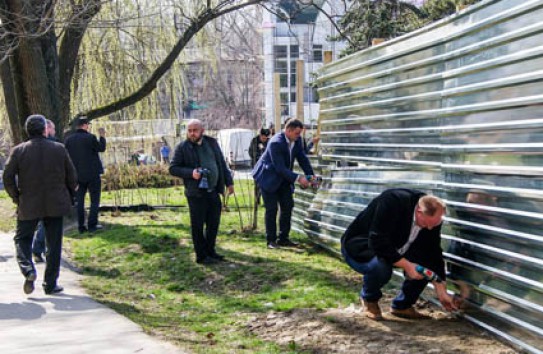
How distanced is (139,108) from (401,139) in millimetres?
13688

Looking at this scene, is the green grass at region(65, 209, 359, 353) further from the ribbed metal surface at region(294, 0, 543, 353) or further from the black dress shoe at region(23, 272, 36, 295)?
the ribbed metal surface at region(294, 0, 543, 353)

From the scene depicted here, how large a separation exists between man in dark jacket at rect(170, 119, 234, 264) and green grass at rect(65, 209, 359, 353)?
0.50 meters

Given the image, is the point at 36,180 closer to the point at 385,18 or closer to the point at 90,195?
the point at 90,195

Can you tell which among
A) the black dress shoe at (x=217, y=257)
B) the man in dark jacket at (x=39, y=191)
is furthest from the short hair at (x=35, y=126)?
the black dress shoe at (x=217, y=257)

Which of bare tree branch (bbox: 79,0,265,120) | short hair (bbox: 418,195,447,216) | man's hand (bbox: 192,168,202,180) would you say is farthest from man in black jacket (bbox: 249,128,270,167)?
short hair (bbox: 418,195,447,216)

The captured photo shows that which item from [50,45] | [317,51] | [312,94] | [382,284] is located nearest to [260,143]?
[50,45]

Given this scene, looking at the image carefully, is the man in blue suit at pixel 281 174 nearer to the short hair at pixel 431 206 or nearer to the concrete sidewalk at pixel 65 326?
the concrete sidewalk at pixel 65 326

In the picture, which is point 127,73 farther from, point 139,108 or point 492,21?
point 492,21

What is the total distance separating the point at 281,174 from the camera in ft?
30.1

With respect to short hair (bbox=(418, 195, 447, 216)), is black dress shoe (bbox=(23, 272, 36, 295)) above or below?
below

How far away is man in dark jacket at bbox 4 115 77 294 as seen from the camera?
288 inches

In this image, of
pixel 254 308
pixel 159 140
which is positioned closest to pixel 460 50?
pixel 254 308

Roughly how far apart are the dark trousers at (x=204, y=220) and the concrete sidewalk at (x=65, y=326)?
5.31ft

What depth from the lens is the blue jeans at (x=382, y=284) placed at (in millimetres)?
5688
